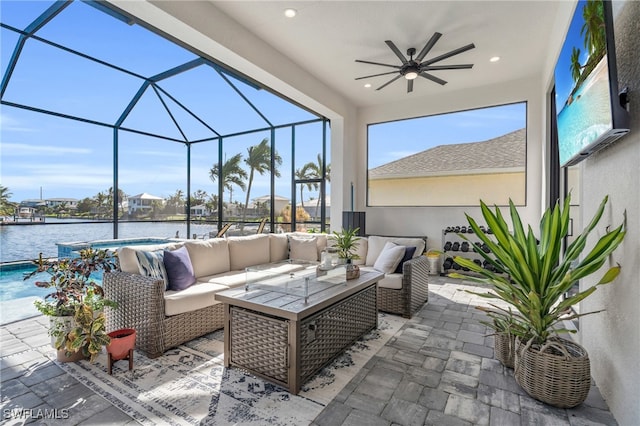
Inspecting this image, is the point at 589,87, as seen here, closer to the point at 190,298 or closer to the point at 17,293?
the point at 190,298

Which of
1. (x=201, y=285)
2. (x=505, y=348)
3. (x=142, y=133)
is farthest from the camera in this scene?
(x=142, y=133)

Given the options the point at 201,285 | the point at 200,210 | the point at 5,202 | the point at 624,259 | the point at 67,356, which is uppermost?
the point at 5,202

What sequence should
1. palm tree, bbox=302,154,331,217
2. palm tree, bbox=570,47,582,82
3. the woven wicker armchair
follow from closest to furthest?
palm tree, bbox=570,47,582,82 → the woven wicker armchair → palm tree, bbox=302,154,331,217

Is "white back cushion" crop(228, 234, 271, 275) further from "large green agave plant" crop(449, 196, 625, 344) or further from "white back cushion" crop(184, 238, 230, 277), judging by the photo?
"large green agave plant" crop(449, 196, 625, 344)

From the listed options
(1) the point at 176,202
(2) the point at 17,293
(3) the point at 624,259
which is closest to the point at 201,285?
(3) the point at 624,259

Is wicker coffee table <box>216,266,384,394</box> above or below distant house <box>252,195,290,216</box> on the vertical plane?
below

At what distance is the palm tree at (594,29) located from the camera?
172cm

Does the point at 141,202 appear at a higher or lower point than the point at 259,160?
lower


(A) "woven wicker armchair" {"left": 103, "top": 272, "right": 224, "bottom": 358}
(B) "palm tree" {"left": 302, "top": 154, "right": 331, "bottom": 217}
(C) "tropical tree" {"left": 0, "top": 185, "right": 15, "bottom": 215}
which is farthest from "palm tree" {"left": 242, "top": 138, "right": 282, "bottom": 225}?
(A) "woven wicker armchair" {"left": 103, "top": 272, "right": 224, "bottom": 358}

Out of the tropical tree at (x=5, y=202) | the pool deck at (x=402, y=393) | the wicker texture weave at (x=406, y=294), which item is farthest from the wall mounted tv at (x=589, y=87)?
the tropical tree at (x=5, y=202)

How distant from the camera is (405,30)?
4.27 meters

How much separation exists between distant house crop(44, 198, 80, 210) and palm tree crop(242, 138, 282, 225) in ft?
12.3

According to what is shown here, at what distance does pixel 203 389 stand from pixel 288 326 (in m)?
0.71

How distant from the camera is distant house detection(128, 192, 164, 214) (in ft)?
25.4
